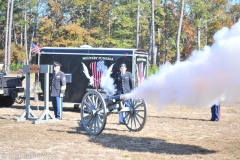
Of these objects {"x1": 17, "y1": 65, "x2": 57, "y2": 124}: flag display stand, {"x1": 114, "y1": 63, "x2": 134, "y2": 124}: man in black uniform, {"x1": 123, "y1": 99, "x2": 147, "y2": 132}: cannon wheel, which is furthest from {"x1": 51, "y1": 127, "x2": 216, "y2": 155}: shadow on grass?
{"x1": 17, "y1": 65, "x2": 57, "y2": 124}: flag display stand

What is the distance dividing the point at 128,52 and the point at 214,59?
8234 mm

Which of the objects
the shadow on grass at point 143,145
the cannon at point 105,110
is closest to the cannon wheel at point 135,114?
the cannon at point 105,110

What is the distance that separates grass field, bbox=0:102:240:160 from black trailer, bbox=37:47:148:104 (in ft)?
9.01

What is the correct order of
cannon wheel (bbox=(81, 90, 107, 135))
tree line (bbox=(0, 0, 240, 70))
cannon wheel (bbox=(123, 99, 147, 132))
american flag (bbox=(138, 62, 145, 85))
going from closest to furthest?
cannon wheel (bbox=(81, 90, 107, 135)) → cannon wheel (bbox=(123, 99, 147, 132)) → american flag (bbox=(138, 62, 145, 85)) → tree line (bbox=(0, 0, 240, 70))

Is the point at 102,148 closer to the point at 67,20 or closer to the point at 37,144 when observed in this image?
the point at 37,144

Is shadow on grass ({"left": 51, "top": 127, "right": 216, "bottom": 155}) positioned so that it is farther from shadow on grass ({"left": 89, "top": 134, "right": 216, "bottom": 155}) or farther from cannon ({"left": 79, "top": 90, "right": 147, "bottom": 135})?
cannon ({"left": 79, "top": 90, "right": 147, "bottom": 135})

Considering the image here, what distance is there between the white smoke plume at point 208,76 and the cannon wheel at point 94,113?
2.07 m

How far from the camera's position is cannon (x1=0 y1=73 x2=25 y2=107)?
1694 centimetres

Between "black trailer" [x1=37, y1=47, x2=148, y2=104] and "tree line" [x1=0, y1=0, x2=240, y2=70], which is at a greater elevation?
"tree line" [x1=0, y1=0, x2=240, y2=70]

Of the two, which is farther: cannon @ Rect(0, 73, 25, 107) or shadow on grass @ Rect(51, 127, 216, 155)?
cannon @ Rect(0, 73, 25, 107)

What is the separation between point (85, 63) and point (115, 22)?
3989 cm

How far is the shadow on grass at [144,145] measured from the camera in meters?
8.88

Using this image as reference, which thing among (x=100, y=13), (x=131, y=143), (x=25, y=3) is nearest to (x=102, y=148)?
(x=131, y=143)

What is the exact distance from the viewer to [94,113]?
10.6m
